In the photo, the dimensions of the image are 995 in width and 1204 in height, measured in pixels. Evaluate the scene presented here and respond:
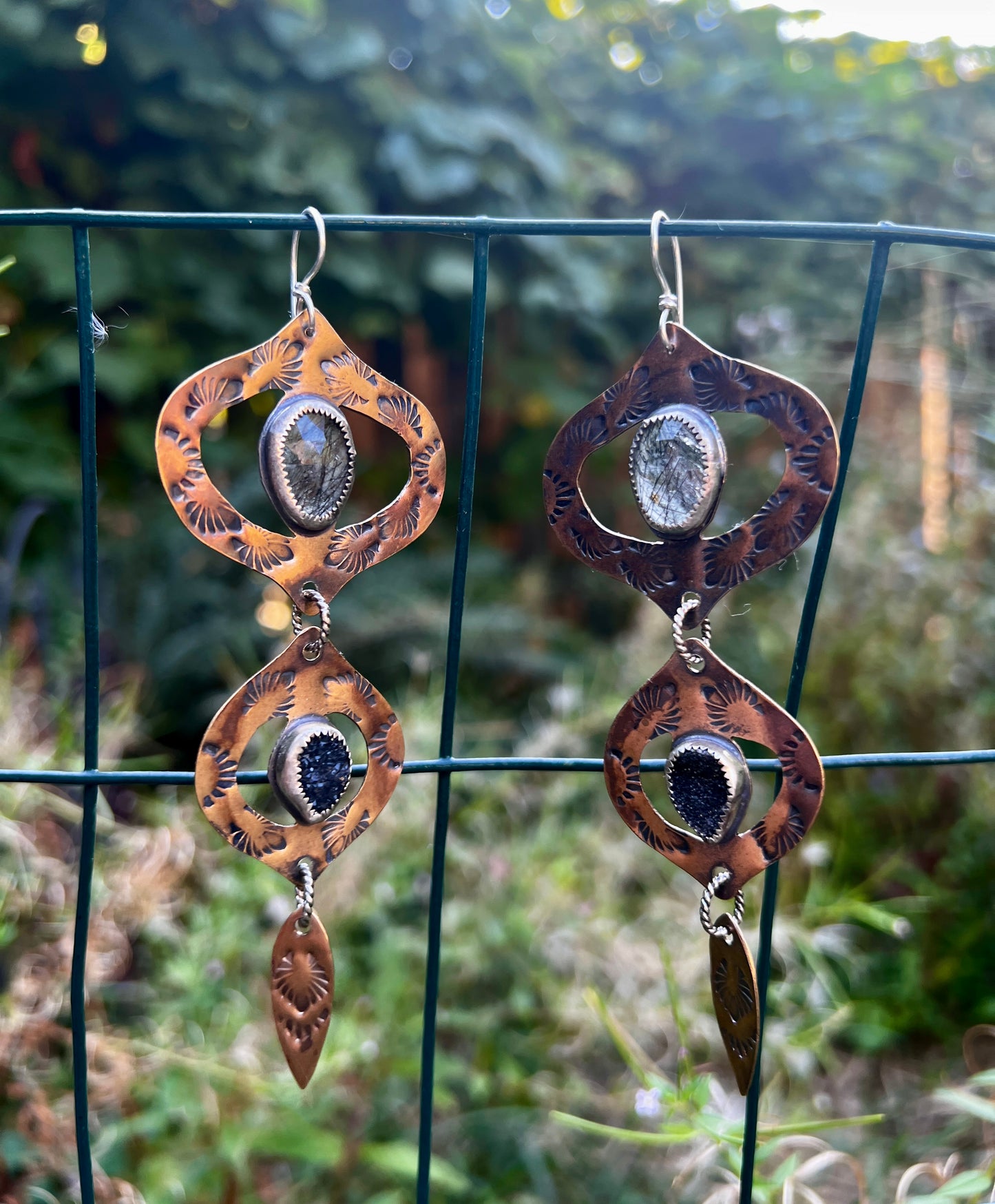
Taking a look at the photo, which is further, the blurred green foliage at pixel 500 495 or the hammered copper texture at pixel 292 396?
the blurred green foliage at pixel 500 495

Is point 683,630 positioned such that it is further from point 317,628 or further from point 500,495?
point 500,495

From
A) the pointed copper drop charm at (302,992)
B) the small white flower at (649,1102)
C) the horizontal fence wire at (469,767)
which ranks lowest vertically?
the small white flower at (649,1102)

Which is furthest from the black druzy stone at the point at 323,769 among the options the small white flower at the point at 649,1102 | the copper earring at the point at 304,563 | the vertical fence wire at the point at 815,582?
the small white flower at the point at 649,1102

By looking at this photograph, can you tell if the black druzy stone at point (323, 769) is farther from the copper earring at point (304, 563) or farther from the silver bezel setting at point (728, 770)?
the silver bezel setting at point (728, 770)

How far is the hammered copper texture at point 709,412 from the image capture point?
65 cm

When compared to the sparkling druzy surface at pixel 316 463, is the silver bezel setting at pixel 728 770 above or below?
below

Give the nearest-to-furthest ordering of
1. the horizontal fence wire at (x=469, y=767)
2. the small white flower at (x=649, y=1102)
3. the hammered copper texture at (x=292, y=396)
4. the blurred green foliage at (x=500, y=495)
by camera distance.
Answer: the hammered copper texture at (x=292, y=396) → the horizontal fence wire at (x=469, y=767) → the small white flower at (x=649, y=1102) → the blurred green foliage at (x=500, y=495)

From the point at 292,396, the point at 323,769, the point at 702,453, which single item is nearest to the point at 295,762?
the point at 323,769

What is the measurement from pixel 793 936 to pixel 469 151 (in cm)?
183

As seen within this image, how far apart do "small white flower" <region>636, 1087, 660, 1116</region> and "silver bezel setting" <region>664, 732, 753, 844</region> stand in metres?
0.39

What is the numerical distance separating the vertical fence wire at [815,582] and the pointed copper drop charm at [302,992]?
1.08 ft

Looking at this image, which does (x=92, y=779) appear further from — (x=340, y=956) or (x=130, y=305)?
(x=130, y=305)

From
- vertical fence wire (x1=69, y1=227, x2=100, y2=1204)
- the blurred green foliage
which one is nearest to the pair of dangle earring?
vertical fence wire (x1=69, y1=227, x2=100, y2=1204)

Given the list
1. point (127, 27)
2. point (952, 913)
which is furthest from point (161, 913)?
point (127, 27)
